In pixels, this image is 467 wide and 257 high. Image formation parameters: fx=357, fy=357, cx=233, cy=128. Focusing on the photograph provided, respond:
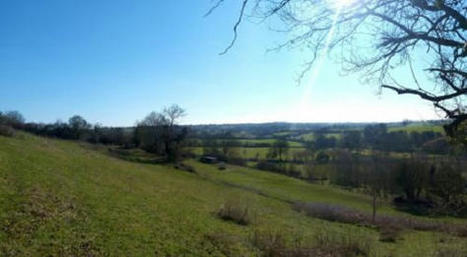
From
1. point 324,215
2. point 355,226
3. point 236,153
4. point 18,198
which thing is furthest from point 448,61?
point 236,153

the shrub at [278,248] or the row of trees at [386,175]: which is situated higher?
the shrub at [278,248]

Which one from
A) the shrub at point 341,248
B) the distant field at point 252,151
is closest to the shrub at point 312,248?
the shrub at point 341,248

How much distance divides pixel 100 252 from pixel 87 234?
112 centimetres

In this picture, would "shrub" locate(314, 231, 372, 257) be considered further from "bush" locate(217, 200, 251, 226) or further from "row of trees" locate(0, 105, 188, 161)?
"row of trees" locate(0, 105, 188, 161)

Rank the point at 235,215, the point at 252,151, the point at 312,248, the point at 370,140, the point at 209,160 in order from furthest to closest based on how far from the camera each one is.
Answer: the point at 252,151, the point at 209,160, the point at 370,140, the point at 235,215, the point at 312,248

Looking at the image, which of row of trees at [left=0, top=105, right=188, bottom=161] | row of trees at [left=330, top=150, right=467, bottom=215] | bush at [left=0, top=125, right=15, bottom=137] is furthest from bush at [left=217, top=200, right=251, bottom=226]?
row of trees at [left=0, top=105, right=188, bottom=161]

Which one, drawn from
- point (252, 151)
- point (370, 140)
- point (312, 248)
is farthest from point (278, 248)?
point (252, 151)

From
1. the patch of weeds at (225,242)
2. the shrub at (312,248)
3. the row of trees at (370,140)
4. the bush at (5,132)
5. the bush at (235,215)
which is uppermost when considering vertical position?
the bush at (5,132)

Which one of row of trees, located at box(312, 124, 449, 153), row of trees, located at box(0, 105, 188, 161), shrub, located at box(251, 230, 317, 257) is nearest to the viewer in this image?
shrub, located at box(251, 230, 317, 257)

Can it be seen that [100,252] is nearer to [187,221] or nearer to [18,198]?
[18,198]

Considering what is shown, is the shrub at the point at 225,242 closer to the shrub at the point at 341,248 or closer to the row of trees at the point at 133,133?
the shrub at the point at 341,248

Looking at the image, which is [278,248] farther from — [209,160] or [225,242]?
[209,160]

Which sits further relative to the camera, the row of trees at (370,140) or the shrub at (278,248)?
the row of trees at (370,140)

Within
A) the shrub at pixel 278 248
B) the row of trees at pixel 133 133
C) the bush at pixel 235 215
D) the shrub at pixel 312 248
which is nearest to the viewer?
the shrub at pixel 278 248
